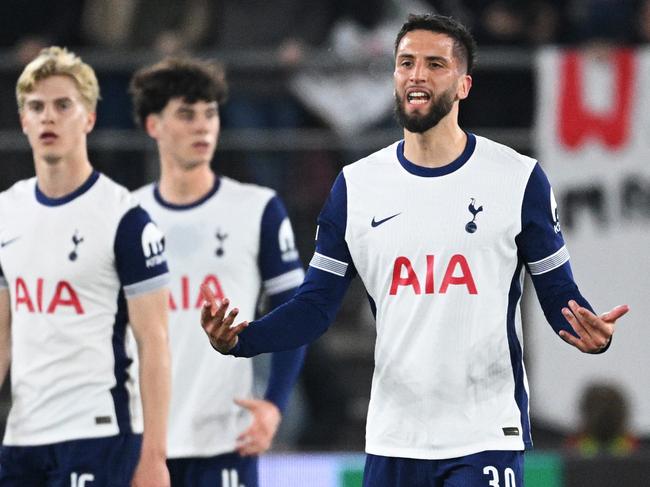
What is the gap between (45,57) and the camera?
6.58m

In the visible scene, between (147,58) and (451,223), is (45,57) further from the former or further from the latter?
(147,58)

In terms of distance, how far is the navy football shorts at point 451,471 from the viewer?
544cm

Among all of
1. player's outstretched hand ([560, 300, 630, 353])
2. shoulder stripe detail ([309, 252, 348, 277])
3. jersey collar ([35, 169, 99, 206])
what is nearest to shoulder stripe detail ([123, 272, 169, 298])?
jersey collar ([35, 169, 99, 206])

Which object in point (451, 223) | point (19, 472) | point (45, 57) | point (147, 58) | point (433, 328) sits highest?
point (147, 58)

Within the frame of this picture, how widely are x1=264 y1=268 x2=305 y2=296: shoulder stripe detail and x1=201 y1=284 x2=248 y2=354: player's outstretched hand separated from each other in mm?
1602

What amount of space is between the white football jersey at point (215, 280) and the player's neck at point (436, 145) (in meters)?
1.58

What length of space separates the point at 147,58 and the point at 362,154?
1.57 m

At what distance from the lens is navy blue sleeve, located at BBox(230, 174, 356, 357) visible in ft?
18.7

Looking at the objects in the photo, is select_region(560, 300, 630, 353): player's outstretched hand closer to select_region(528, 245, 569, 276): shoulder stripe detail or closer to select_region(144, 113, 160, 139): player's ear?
select_region(528, 245, 569, 276): shoulder stripe detail

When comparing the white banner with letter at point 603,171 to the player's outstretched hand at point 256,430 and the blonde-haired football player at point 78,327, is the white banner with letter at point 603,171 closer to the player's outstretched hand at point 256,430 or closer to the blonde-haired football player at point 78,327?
the player's outstretched hand at point 256,430

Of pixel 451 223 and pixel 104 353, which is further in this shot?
pixel 104 353

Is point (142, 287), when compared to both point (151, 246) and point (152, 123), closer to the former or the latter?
point (151, 246)

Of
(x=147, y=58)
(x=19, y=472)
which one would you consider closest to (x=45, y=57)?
(x=19, y=472)

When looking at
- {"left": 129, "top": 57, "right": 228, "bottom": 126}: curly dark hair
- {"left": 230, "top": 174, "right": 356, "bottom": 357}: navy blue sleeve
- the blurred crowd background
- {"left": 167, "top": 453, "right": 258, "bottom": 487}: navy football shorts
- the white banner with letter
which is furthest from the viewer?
the white banner with letter
